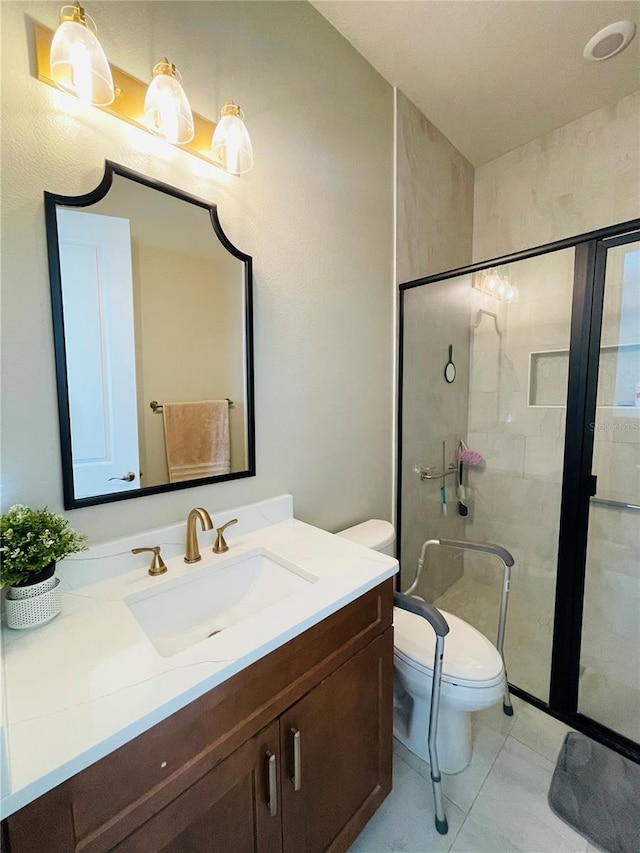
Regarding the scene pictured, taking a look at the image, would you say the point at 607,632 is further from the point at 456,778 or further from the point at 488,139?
the point at 488,139

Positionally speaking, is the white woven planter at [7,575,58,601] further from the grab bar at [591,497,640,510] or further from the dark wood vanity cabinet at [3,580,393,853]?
the grab bar at [591,497,640,510]

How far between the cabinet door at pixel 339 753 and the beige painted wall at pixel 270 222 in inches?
24.8

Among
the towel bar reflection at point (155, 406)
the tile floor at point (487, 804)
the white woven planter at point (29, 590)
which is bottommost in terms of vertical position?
the tile floor at point (487, 804)

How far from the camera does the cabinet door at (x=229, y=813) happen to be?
0.62 m

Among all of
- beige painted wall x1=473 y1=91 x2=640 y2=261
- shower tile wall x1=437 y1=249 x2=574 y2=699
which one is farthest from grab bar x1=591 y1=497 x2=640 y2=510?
beige painted wall x1=473 y1=91 x2=640 y2=261

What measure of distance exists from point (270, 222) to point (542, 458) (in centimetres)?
178

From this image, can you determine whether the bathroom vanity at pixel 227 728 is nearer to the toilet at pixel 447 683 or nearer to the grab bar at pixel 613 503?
the toilet at pixel 447 683

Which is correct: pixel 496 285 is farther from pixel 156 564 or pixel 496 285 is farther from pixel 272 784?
pixel 272 784

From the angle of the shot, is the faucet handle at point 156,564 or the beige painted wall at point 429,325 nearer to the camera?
the faucet handle at point 156,564

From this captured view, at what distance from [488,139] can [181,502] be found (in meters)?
2.62

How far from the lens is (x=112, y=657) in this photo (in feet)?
2.27

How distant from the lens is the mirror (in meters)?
0.92

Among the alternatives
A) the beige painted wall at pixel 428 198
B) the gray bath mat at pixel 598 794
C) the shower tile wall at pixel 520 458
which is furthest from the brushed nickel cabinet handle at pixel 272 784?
the beige painted wall at pixel 428 198

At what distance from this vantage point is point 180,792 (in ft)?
2.10
